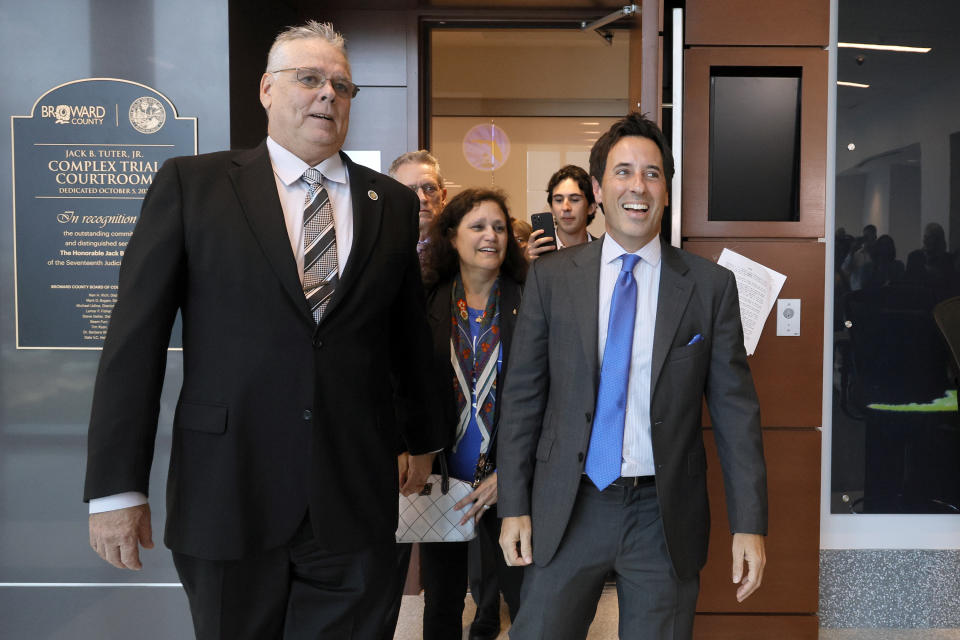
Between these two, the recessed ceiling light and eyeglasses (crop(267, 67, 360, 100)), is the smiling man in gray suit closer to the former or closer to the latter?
eyeglasses (crop(267, 67, 360, 100))

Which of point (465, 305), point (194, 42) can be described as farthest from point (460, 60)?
point (465, 305)

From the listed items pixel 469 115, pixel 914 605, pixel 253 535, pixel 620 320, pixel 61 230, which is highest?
pixel 469 115

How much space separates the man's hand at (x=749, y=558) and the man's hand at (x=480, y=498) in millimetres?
738

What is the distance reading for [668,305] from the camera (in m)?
2.00

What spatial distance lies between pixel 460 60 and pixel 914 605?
5229 millimetres

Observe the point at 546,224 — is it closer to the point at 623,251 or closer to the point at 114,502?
the point at 623,251

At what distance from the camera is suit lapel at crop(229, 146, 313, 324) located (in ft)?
5.69

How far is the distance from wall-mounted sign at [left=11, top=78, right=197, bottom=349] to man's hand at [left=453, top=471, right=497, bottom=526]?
1448mm

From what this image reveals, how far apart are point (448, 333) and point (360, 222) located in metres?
0.75

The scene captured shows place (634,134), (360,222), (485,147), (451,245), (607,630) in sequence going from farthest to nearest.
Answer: (485,147) → (607,630) → (451,245) → (634,134) → (360,222)

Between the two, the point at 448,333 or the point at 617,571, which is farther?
the point at 448,333

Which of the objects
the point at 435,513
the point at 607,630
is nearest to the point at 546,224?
the point at 435,513

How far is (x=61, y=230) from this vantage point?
3148 mm

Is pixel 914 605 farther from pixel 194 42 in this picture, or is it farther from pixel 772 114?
pixel 194 42
